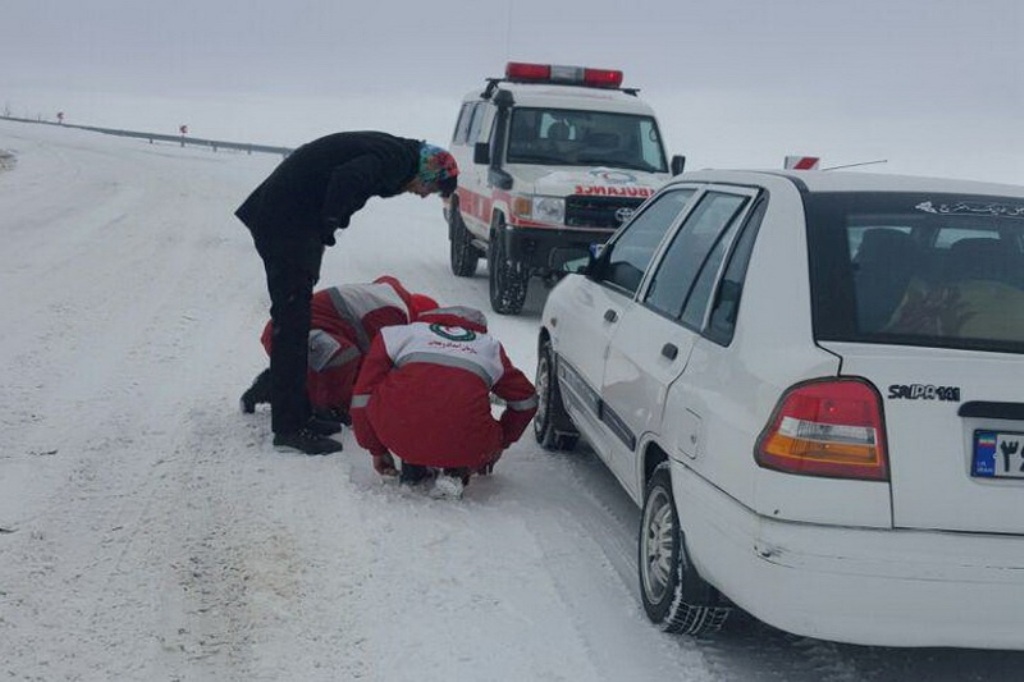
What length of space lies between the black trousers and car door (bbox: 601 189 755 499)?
5.92 ft

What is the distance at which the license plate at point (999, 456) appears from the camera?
319 cm

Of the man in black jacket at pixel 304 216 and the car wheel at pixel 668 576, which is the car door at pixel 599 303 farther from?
the man in black jacket at pixel 304 216

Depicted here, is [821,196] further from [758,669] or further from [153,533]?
[153,533]

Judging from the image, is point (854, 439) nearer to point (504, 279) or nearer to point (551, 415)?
point (551, 415)

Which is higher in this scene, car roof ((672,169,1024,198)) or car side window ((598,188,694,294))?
car roof ((672,169,1024,198))

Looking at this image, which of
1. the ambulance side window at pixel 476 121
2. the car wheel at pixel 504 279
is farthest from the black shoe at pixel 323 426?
the ambulance side window at pixel 476 121

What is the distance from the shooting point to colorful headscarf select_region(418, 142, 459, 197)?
596cm

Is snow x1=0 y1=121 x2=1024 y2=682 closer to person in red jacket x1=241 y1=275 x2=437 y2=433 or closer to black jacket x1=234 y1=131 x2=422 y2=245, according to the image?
person in red jacket x1=241 y1=275 x2=437 y2=433

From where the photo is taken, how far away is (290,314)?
589cm

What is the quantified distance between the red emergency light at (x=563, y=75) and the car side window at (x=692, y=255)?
7.85m

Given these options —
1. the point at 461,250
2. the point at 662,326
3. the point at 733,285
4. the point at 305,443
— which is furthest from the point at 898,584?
the point at 461,250

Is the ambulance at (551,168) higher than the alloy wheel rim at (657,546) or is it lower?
higher

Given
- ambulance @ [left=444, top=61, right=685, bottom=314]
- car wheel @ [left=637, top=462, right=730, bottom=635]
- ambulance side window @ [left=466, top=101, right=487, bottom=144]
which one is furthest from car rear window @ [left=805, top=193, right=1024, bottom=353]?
ambulance side window @ [left=466, top=101, right=487, bottom=144]

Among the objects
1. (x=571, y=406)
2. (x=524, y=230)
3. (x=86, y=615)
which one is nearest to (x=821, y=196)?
(x=571, y=406)
